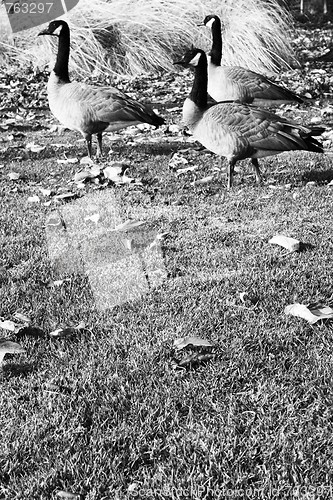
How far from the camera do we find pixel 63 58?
6.81m

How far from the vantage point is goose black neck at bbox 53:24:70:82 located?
6.67 meters

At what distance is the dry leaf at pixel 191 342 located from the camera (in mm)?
2689

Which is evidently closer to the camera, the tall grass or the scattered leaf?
the scattered leaf

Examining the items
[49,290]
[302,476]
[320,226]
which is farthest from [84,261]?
[302,476]

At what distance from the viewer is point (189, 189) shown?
5363 mm

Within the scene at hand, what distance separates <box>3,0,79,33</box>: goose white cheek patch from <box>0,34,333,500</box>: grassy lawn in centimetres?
995

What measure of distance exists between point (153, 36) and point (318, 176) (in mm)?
8123

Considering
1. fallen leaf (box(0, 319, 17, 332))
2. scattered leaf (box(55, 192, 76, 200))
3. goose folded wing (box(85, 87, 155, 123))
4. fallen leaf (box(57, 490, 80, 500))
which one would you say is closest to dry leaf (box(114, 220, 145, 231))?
scattered leaf (box(55, 192, 76, 200))

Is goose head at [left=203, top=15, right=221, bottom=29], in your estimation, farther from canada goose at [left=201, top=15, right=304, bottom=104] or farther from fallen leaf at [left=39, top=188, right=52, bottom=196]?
fallen leaf at [left=39, top=188, right=52, bottom=196]

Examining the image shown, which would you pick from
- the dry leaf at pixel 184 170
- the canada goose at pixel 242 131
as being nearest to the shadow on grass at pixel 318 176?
the canada goose at pixel 242 131

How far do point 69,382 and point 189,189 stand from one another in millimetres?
3160

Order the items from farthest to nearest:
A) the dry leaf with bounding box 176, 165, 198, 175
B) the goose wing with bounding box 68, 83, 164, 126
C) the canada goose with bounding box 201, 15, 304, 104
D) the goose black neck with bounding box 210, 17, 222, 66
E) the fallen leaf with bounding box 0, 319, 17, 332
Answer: the goose black neck with bounding box 210, 17, 222, 66 → the canada goose with bounding box 201, 15, 304, 104 → the goose wing with bounding box 68, 83, 164, 126 → the dry leaf with bounding box 176, 165, 198, 175 → the fallen leaf with bounding box 0, 319, 17, 332

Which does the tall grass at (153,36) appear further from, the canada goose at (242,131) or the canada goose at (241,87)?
the canada goose at (242,131)

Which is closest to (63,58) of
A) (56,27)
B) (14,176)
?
(56,27)
